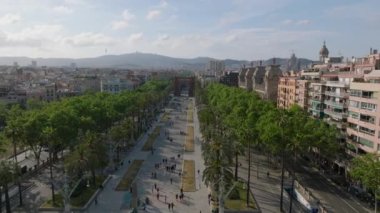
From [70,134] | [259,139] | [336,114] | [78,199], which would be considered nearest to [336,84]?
[336,114]

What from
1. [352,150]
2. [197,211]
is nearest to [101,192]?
[197,211]

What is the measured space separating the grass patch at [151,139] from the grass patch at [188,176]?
58.9ft

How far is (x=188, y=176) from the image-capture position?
7556cm

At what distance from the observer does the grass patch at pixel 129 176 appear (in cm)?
6764

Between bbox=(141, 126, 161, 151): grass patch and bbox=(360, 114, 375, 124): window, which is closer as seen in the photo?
bbox=(360, 114, 375, 124): window

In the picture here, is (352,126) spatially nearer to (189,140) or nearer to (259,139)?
(259,139)

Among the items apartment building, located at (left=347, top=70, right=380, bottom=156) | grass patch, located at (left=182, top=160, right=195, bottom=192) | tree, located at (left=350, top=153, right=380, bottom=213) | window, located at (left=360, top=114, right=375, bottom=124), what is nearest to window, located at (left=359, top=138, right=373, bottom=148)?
apartment building, located at (left=347, top=70, right=380, bottom=156)

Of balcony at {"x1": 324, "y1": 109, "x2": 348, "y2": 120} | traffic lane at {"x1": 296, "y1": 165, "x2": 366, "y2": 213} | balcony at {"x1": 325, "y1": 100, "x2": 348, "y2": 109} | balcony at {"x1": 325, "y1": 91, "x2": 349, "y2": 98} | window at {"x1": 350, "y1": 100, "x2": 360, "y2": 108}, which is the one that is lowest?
traffic lane at {"x1": 296, "y1": 165, "x2": 366, "y2": 213}

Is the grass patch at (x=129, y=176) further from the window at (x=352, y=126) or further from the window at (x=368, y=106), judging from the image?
the window at (x=368, y=106)

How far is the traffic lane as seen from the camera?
61.0 metres

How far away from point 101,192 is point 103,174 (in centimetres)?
1024

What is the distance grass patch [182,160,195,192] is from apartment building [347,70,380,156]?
→ 31354 millimetres

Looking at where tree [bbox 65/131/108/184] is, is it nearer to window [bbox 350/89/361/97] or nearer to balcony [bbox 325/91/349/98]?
window [bbox 350/89/361/97]

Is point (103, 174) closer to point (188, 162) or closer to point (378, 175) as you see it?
point (188, 162)
